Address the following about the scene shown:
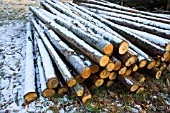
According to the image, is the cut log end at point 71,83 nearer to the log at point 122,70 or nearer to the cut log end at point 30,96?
the cut log end at point 30,96

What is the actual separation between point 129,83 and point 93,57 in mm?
833

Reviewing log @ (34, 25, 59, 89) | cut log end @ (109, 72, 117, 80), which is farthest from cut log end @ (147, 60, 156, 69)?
log @ (34, 25, 59, 89)

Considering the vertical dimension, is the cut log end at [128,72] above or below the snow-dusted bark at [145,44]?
below

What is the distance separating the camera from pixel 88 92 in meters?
3.62

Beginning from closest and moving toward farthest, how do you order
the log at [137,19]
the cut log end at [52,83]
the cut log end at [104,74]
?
the cut log end at [52,83]
the cut log end at [104,74]
the log at [137,19]

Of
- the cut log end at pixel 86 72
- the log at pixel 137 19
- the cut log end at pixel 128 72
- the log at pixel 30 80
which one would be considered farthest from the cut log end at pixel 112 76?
the log at pixel 137 19

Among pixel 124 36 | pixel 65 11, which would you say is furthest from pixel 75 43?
pixel 65 11

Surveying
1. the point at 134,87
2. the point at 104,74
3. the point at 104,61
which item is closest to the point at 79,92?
the point at 104,74

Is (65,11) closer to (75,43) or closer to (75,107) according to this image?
(75,43)

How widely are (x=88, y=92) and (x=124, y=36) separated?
1675 mm

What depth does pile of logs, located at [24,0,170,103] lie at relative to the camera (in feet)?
11.9

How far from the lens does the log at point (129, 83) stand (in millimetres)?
3715

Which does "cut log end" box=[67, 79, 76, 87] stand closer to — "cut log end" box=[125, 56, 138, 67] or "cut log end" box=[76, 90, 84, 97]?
"cut log end" box=[76, 90, 84, 97]

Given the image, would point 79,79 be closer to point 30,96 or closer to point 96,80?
point 96,80
